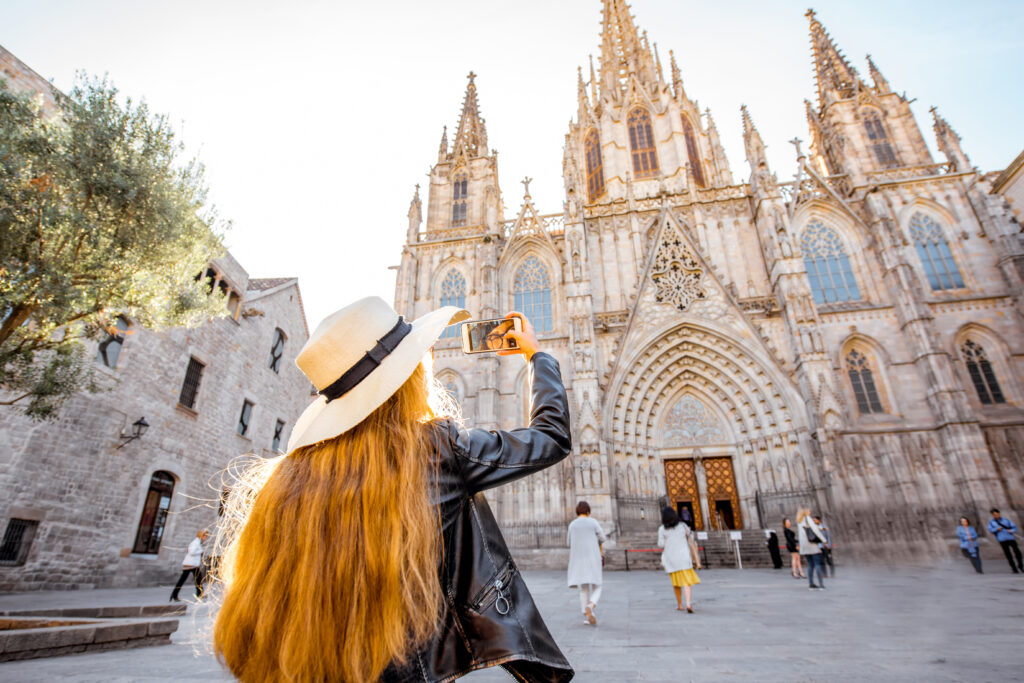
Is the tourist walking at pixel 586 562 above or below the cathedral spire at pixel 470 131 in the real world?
below

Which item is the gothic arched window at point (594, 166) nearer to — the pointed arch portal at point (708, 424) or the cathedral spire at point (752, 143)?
the cathedral spire at point (752, 143)

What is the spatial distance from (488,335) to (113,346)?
13.9m

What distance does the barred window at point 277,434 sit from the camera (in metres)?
18.3

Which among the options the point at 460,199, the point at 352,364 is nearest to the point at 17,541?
the point at 352,364

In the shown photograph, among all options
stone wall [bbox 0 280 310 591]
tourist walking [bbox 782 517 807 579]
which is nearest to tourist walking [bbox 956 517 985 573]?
tourist walking [bbox 782 517 807 579]

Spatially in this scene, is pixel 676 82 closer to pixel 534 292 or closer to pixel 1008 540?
pixel 534 292

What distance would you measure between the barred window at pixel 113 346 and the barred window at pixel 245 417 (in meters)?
5.21

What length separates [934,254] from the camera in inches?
781

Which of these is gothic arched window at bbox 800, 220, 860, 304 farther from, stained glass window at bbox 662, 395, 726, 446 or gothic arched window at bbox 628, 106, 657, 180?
gothic arched window at bbox 628, 106, 657, 180

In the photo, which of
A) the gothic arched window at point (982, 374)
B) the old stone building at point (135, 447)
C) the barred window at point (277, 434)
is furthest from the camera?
the barred window at point (277, 434)

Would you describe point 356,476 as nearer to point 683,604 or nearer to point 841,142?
point 683,604

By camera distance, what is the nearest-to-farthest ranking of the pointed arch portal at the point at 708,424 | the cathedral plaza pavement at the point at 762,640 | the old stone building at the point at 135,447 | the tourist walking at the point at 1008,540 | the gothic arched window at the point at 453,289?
1. the cathedral plaza pavement at the point at 762,640
2. the old stone building at the point at 135,447
3. the tourist walking at the point at 1008,540
4. the pointed arch portal at the point at 708,424
5. the gothic arched window at the point at 453,289

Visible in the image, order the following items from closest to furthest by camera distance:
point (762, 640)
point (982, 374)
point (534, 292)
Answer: point (762, 640)
point (982, 374)
point (534, 292)

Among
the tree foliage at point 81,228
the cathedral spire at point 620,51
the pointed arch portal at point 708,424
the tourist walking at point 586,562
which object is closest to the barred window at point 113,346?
the tree foliage at point 81,228
